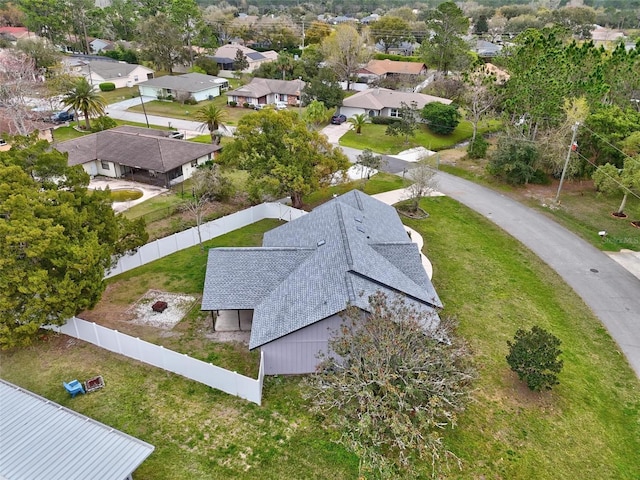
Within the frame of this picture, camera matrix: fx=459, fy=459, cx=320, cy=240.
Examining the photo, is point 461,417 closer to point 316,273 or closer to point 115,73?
point 316,273

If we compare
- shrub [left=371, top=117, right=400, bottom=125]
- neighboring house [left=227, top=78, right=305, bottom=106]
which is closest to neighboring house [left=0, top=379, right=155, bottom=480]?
shrub [left=371, top=117, right=400, bottom=125]

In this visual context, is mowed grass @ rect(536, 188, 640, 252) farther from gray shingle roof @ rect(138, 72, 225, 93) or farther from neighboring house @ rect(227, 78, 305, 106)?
gray shingle roof @ rect(138, 72, 225, 93)

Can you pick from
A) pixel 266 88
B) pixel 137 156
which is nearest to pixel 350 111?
pixel 266 88

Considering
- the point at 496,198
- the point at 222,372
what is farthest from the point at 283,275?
the point at 496,198

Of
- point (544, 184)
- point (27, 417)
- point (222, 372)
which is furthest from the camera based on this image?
point (544, 184)

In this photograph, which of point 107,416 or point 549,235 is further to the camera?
point 549,235

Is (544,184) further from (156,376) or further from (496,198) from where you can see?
(156,376)

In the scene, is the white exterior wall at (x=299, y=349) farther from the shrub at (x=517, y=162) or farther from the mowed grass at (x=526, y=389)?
the shrub at (x=517, y=162)
